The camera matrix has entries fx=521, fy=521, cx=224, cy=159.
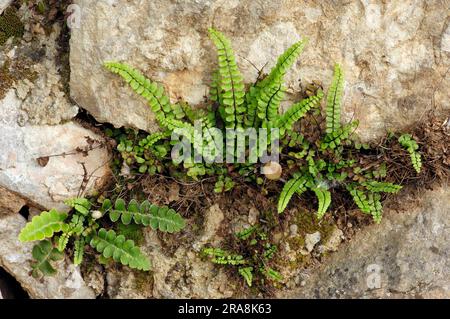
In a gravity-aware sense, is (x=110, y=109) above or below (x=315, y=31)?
below

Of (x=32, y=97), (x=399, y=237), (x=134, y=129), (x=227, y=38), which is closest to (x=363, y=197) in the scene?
(x=399, y=237)

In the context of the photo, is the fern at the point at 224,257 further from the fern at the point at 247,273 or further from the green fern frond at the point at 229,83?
the green fern frond at the point at 229,83

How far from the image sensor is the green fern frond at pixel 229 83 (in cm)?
544

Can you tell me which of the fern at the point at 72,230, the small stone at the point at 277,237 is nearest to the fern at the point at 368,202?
the small stone at the point at 277,237

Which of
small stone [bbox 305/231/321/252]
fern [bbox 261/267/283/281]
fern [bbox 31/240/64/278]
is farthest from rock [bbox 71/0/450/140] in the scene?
fern [bbox 261/267/283/281]

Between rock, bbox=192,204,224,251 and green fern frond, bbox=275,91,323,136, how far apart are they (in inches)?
49.3

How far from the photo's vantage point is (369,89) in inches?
235

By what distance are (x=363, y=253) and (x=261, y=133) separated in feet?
6.11

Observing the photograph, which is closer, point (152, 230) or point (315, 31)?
point (315, 31)

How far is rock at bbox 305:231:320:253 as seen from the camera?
6.16m

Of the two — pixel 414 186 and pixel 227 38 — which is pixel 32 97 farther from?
pixel 414 186

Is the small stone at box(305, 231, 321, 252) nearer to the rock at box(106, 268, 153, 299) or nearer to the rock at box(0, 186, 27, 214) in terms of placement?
the rock at box(106, 268, 153, 299)

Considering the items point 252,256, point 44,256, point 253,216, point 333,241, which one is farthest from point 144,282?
point 333,241
